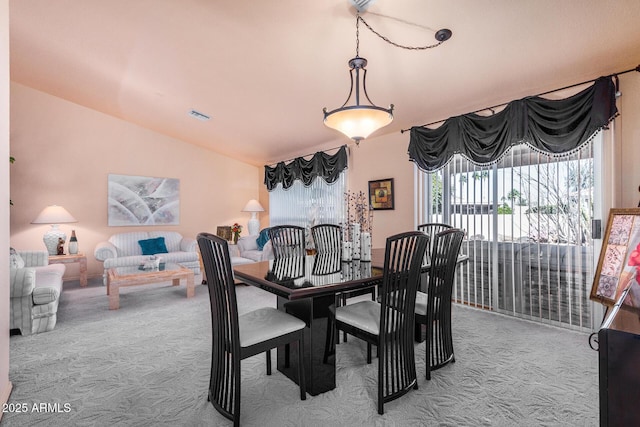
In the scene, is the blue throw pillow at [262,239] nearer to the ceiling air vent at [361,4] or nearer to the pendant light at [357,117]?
the pendant light at [357,117]

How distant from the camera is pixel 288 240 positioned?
127 inches

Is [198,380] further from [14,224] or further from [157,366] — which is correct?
[14,224]

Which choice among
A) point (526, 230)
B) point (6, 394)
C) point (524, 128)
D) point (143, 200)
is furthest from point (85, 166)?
point (526, 230)

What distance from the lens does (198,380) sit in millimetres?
2176

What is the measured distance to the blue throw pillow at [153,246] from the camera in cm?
555

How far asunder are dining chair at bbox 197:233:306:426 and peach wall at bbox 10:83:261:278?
16.4ft

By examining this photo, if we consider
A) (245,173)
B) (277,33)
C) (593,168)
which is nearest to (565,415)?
(593,168)

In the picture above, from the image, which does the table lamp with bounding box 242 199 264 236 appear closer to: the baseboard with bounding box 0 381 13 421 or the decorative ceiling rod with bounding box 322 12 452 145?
the decorative ceiling rod with bounding box 322 12 452 145

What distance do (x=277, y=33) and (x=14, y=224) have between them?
514cm

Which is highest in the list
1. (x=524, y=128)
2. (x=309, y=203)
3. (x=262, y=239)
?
(x=524, y=128)

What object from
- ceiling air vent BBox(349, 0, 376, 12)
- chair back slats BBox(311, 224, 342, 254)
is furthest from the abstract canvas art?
ceiling air vent BBox(349, 0, 376, 12)

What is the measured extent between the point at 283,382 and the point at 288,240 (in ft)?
4.53

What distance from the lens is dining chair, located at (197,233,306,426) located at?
5.29ft

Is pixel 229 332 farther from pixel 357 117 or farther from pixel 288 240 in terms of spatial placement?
pixel 357 117
